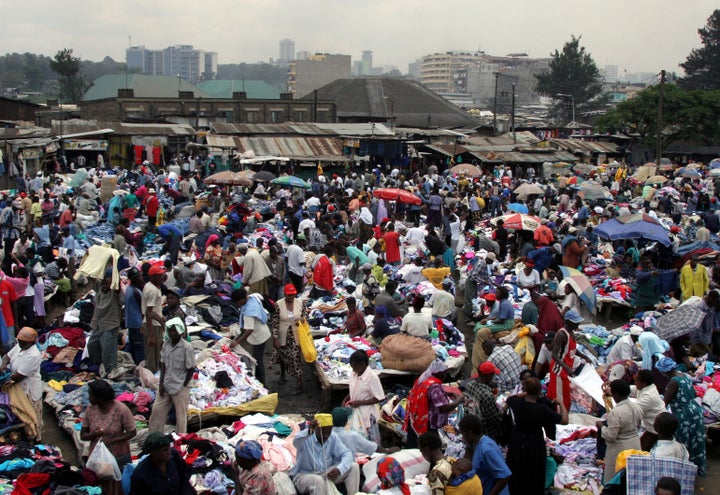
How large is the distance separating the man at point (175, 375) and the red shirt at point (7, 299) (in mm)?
3503

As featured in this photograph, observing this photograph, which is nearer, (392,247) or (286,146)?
(392,247)

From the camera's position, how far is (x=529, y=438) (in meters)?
6.23

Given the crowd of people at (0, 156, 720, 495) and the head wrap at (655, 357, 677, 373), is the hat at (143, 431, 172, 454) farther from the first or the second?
the head wrap at (655, 357, 677, 373)

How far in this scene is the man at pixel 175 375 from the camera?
7238 millimetres

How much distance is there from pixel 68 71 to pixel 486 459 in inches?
2642

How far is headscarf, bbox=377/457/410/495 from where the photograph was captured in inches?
233

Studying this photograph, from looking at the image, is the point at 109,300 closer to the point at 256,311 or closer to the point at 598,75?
the point at 256,311

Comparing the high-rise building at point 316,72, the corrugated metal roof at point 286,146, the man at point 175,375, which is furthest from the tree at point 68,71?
the man at point 175,375

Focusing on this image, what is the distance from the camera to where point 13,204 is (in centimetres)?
1695

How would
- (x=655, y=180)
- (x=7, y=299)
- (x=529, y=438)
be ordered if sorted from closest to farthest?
1. (x=529, y=438)
2. (x=7, y=299)
3. (x=655, y=180)

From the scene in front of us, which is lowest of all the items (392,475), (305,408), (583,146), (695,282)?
(305,408)

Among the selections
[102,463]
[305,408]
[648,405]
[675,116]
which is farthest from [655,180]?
[102,463]

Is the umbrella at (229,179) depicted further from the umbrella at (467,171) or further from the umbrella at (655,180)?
the umbrella at (655,180)

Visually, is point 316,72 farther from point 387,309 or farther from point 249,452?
point 249,452
